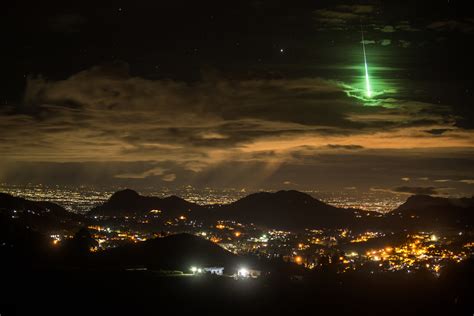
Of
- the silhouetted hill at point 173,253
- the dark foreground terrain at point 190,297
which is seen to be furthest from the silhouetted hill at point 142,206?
the dark foreground terrain at point 190,297

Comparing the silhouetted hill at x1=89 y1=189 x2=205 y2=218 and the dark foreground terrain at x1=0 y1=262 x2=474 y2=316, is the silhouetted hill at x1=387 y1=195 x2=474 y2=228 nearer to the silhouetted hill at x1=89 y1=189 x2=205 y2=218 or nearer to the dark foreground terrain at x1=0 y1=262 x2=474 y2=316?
the silhouetted hill at x1=89 y1=189 x2=205 y2=218

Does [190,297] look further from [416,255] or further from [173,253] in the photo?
[416,255]

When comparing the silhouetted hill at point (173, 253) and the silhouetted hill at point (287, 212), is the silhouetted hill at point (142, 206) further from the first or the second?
the silhouetted hill at point (173, 253)

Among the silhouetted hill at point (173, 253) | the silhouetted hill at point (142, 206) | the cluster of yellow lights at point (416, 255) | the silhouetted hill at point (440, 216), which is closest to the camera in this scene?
the silhouetted hill at point (173, 253)

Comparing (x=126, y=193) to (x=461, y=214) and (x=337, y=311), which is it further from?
(x=337, y=311)

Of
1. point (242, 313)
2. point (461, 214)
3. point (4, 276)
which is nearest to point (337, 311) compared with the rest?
point (242, 313)
